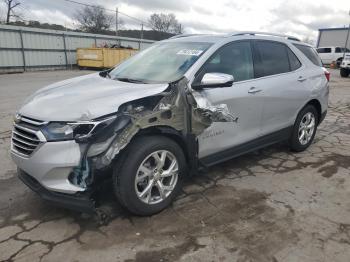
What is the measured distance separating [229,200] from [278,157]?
1758 mm

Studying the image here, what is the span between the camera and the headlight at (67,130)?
111 inches

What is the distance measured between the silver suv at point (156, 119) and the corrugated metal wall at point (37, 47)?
19048 millimetres

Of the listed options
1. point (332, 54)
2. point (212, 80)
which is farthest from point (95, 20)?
point (212, 80)

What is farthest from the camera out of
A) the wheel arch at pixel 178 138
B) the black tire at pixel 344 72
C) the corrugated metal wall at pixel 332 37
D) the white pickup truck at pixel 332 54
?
the corrugated metal wall at pixel 332 37

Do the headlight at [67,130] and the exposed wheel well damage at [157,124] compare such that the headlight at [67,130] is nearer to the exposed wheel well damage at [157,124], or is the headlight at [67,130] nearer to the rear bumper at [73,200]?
the exposed wheel well damage at [157,124]

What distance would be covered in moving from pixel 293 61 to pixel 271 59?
59 centimetres

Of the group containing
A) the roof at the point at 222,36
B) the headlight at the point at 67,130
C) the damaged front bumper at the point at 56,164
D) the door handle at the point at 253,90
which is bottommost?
the damaged front bumper at the point at 56,164

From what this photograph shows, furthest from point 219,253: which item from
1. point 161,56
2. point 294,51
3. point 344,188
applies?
point 294,51

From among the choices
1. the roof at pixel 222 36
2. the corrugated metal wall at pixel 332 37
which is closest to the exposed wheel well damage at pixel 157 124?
the roof at pixel 222 36

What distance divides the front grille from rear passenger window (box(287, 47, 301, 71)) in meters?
3.65

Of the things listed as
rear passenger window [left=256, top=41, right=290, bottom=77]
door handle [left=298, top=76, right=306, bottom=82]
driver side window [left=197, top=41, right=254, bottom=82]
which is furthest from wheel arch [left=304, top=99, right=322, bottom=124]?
driver side window [left=197, top=41, right=254, bottom=82]

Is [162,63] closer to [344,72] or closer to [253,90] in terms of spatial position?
[253,90]

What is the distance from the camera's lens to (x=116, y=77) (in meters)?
4.01

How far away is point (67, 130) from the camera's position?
2.84 m
